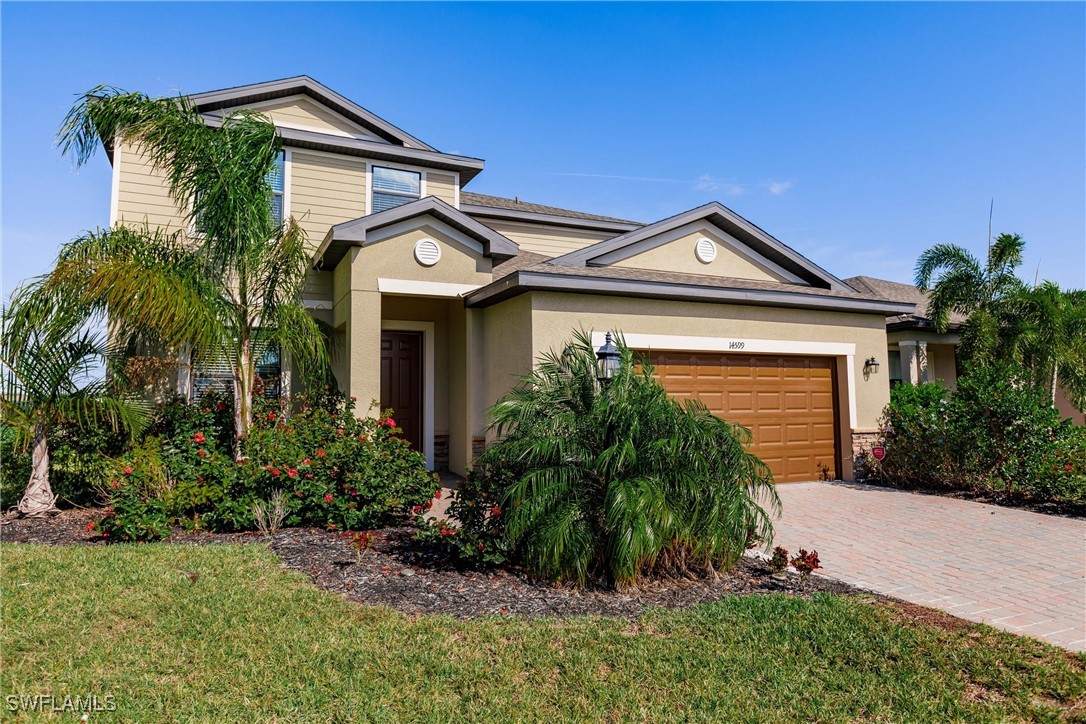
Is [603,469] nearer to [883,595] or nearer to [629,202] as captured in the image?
[883,595]

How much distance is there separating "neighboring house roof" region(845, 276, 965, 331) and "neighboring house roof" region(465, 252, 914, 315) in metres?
1.45

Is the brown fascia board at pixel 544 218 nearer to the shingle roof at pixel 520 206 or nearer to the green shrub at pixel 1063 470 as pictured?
the shingle roof at pixel 520 206

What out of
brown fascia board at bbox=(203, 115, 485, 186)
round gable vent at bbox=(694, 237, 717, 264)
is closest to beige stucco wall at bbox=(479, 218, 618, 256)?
brown fascia board at bbox=(203, 115, 485, 186)

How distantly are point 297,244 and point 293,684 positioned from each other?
6619 mm

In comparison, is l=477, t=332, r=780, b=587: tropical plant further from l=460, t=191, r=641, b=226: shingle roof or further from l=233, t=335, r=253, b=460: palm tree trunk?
l=460, t=191, r=641, b=226: shingle roof

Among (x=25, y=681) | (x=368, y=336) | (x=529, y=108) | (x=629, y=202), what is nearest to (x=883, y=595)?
(x=25, y=681)

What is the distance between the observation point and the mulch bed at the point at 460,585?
471 centimetres

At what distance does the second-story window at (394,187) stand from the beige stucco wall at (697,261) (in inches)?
175

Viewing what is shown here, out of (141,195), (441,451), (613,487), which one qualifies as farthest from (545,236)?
(613,487)

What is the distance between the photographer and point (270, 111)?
40.2 feet

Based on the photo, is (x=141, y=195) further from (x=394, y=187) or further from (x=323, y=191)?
Answer: (x=394, y=187)

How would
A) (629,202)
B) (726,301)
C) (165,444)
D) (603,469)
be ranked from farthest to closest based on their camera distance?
1. (629,202)
2. (726,301)
3. (165,444)
4. (603,469)

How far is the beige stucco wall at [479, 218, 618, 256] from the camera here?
48.1ft

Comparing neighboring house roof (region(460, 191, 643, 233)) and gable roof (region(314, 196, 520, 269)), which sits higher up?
neighboring house roof (region(460, 191, 643, 233))
